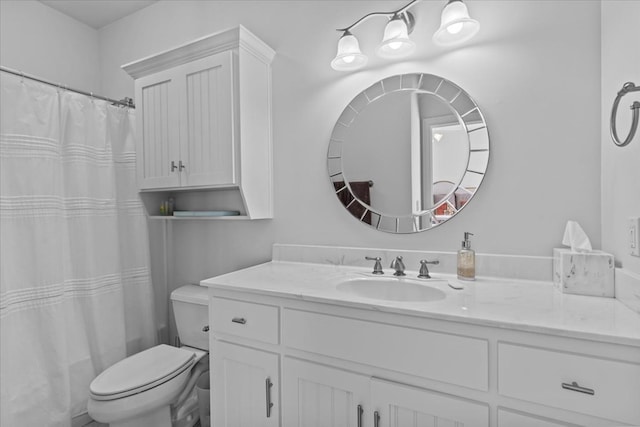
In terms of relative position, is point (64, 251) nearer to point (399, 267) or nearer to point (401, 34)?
point (399, 267)

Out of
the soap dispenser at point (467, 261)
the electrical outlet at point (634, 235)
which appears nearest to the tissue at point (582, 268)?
the electrical outlet at point (634, 235)

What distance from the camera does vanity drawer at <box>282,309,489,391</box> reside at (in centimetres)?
94

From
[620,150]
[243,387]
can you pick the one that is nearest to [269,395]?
[243,387]

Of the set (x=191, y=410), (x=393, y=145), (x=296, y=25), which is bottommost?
(x=191, y=410)

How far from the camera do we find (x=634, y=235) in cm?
Result: 99

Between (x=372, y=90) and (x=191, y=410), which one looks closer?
(x=372, y=90)

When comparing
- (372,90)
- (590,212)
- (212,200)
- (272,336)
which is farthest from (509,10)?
(212,200)

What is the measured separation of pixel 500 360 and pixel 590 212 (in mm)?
776

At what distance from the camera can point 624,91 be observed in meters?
0.93

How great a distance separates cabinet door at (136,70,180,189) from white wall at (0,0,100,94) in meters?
0.93

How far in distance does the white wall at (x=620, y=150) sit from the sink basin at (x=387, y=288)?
64 centimetres

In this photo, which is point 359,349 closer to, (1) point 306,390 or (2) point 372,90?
(1) point 306,390

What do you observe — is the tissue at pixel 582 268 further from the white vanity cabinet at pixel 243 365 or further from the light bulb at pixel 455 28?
the white vanity cabinet at pixel 243 365

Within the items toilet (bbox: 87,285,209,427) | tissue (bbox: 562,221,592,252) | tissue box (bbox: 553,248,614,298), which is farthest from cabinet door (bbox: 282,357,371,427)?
tissue (bbox: 562,221,592,252)
